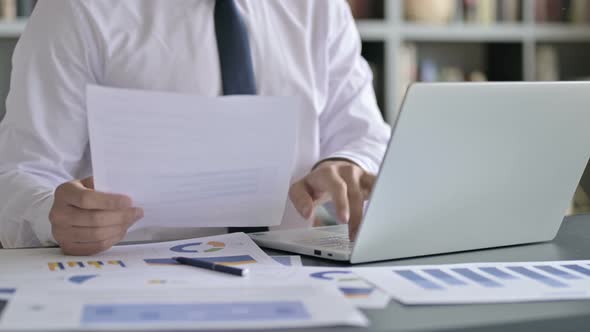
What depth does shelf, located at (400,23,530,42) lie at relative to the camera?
127 inches

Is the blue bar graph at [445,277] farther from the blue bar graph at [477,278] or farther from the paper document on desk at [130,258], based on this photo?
the paper document on desk at [130,258]

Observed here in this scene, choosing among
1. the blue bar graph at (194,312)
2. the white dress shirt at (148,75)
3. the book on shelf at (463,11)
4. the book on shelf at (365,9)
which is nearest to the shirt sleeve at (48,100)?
the white dress shirt at (148,75)

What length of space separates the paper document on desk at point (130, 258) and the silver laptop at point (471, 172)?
6cm

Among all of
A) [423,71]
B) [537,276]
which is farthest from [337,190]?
[423,71]

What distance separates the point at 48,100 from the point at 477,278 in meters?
0.84

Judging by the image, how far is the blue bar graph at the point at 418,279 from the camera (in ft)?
2.64

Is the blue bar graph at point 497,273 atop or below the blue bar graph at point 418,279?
below

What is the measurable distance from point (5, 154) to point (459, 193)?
77 centimetres

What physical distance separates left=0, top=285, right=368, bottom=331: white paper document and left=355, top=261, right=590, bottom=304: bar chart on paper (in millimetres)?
86

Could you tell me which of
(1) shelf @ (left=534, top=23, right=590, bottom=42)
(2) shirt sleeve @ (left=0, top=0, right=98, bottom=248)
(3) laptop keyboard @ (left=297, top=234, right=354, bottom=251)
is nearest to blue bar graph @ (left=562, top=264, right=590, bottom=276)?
(3) laptop keyboard @ (left=297, top=234, right=354, bottom=251)

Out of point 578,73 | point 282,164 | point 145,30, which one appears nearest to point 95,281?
point 282,164

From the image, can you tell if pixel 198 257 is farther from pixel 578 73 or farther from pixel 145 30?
pixel 578 73

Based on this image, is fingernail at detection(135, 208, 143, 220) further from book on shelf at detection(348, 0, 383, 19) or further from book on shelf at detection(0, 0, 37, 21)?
book on shelf at detection(348, 0, 383, 19)

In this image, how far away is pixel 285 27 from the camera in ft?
5.17
